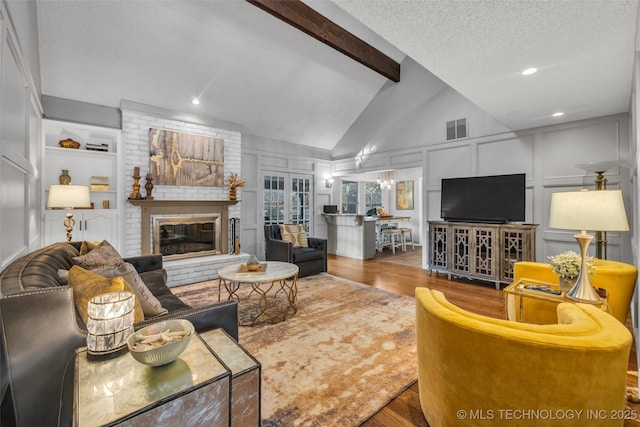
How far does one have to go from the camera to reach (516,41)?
199cm

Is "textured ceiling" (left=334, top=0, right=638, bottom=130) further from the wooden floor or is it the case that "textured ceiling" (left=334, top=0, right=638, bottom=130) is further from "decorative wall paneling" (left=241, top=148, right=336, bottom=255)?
"decorative wall paneling" (left=241, top=148, right=336, bottom=255)

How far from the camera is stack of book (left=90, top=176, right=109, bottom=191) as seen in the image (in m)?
4.11

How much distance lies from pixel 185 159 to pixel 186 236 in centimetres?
133

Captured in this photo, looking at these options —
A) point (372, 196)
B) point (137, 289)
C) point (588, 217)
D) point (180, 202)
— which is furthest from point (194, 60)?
point (372, 196)

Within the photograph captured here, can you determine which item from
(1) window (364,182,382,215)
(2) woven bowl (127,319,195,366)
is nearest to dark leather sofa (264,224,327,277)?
(2) woven bowl (127,319,195,366)

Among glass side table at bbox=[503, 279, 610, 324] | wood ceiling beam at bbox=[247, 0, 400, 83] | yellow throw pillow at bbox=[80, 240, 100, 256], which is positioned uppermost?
wood ceiling beam at bbox=[247, 0, 400, 83]

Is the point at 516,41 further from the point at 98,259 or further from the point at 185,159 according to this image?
the point at 185,159

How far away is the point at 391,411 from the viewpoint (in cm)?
171

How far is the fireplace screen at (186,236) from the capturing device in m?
4.55

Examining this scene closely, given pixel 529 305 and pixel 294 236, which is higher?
pixel 294 236

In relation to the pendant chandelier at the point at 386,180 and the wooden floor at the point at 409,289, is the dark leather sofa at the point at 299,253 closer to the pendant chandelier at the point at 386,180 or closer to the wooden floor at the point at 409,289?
the wooden floor at the point at 409,289

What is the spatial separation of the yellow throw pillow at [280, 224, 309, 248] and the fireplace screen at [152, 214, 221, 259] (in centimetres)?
122

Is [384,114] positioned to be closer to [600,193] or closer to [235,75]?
[235,75]

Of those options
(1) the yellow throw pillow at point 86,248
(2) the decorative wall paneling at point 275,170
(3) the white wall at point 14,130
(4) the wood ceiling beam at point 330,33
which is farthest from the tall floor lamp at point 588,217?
(2) the decorative wall paneling at point 275,170
